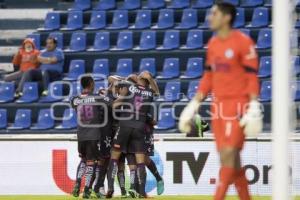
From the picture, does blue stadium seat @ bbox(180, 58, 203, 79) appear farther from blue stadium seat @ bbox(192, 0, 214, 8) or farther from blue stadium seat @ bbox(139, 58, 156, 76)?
blue stadium seat @ bbox(192, 0, 214, 8)

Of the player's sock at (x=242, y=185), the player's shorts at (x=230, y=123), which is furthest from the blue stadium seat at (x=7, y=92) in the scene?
the player's shorts at (x=230, y=123)

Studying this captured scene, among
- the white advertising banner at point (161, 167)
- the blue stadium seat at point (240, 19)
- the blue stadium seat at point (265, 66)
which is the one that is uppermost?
the blue stadium seat at point (240, 19)

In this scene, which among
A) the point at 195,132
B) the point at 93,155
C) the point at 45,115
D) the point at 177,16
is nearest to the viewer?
the point at 93,155

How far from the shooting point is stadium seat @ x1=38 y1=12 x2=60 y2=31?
19578 mm

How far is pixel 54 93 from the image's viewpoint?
18000 millimetres

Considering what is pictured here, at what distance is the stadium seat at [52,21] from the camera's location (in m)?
19.6

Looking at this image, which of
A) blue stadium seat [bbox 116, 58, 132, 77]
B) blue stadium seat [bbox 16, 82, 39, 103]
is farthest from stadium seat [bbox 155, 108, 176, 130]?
blue stadium seat [bbox 16, 82, 39, 103]

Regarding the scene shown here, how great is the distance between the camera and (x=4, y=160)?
15.1 m

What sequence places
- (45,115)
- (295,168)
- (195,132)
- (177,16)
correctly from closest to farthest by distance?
(295,168), (195,132), (45,115), (177,16)

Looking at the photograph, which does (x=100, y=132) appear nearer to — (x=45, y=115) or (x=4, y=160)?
(x=4, y=160)

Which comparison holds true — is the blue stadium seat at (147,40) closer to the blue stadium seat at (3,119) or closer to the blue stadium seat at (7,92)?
the blue stadium seat at (7,92)

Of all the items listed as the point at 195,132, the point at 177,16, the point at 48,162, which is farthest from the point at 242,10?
the point at 48,162

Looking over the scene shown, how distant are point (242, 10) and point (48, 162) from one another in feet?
18.2

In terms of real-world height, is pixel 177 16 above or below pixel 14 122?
above
